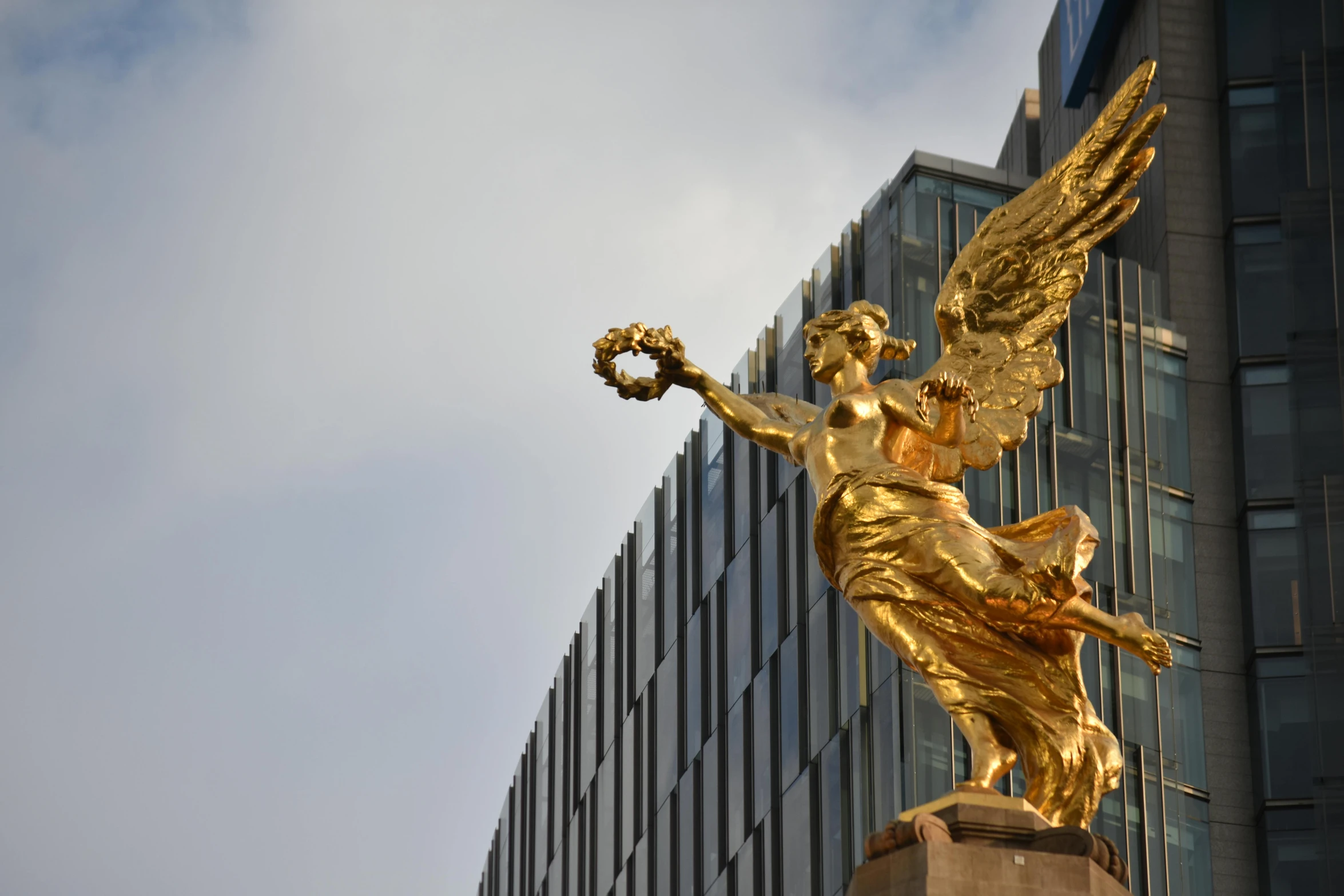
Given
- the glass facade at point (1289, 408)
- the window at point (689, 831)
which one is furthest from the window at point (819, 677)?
the glass facade at point (1289, 408)

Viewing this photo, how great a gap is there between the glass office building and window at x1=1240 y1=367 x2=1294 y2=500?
1.04m

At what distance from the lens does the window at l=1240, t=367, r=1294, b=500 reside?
3688 cm

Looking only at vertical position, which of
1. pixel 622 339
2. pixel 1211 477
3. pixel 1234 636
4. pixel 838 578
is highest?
pixel 1211 477

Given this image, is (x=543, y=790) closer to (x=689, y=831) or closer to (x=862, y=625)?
(x=689, y=831)

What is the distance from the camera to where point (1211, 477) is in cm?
3703

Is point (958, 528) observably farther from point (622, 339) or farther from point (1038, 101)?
point (1038, 101)

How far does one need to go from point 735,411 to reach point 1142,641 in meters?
3.68

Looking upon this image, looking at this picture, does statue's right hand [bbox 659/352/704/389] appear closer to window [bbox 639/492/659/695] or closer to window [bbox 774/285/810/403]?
window [bbox 774/285/810/403]

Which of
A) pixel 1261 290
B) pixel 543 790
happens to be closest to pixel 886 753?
pixel 1261 290

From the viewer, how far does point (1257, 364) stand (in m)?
37.7

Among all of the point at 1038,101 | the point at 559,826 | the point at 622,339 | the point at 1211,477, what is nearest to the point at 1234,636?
the point at 1211,477

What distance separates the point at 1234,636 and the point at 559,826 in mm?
17745

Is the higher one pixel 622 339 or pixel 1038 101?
pixel 1038 101

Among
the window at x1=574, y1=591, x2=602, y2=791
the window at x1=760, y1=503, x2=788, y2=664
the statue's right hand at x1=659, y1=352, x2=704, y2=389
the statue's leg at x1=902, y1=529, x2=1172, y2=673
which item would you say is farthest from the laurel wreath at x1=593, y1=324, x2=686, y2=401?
the window at x1=574, y1=591, x2=602, y2=791
